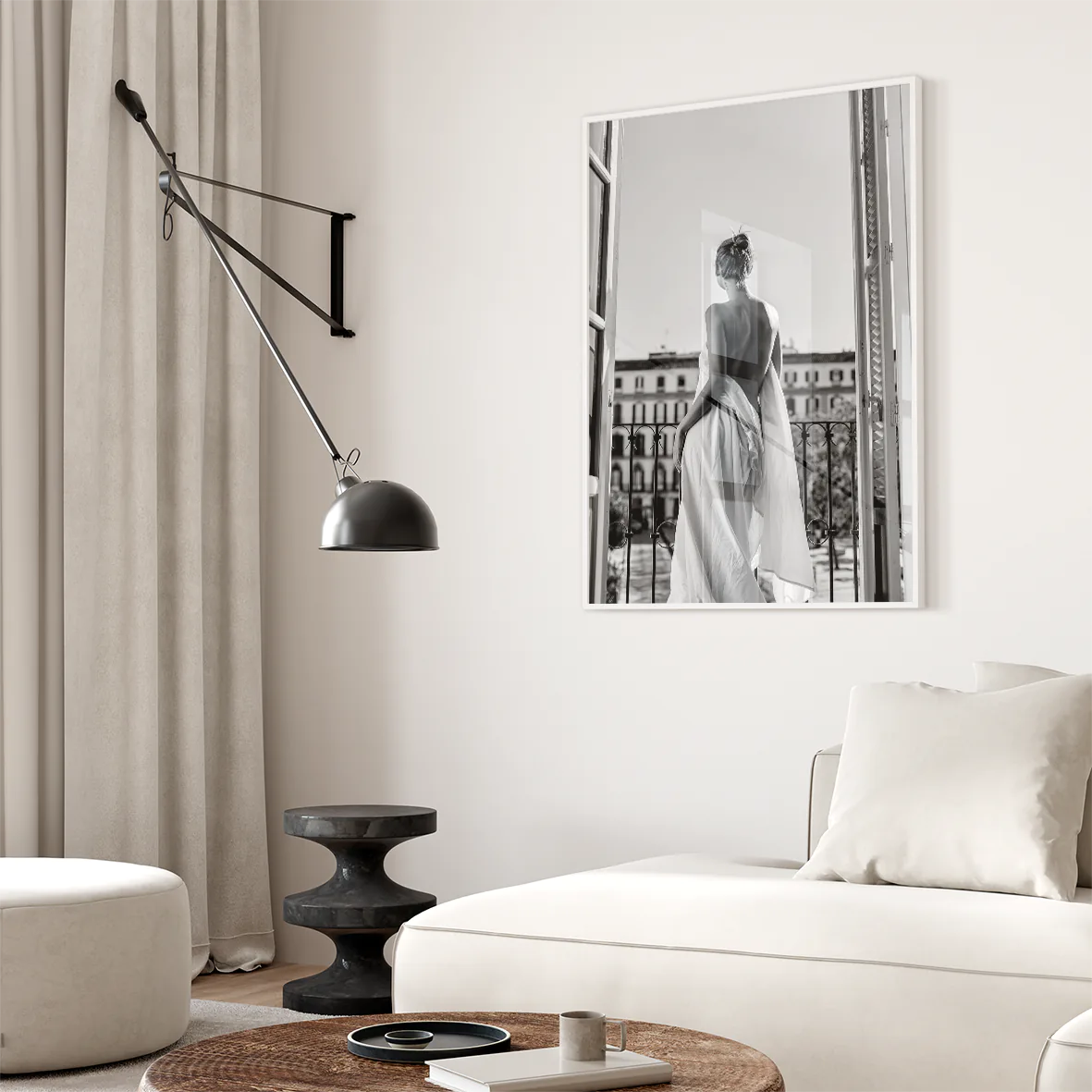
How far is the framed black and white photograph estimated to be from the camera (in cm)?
339

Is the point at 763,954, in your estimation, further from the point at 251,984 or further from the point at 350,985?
the point at 251,984

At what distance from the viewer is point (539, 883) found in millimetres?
2600

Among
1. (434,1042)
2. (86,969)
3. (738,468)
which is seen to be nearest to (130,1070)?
(86,969)

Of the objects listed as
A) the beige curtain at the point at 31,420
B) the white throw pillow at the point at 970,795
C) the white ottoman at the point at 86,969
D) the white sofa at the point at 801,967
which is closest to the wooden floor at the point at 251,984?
the beige curtain at the point at 31,420

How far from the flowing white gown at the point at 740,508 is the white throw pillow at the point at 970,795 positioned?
Result: 33.0 inches

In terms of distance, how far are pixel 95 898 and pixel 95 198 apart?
1.69 meters

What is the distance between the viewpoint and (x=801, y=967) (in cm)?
219

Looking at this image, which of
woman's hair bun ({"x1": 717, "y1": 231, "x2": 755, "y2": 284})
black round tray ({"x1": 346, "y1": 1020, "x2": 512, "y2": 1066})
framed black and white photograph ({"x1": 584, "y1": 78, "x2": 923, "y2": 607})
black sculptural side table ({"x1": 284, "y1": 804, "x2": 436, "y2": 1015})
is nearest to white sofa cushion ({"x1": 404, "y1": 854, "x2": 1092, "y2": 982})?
black round tray ({"x1": 346, "y1": 1020, "x2": 512, "y2": 1066})

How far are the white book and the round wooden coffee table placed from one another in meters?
0.03

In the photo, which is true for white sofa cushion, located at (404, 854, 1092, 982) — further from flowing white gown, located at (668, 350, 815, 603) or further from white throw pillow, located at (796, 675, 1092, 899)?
flowing white gown, located at (668, 350, 815, 603)

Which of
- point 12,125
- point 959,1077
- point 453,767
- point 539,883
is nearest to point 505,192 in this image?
point 12,125

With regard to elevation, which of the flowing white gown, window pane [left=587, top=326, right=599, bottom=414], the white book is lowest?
the white book

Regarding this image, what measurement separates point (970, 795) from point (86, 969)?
5.26 ft

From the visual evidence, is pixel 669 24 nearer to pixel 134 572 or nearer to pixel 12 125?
pixel 12 125
